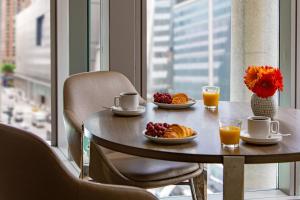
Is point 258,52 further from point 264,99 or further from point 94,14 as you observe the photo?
point 264,99

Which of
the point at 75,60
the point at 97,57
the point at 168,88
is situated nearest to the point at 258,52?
the point at 168,88

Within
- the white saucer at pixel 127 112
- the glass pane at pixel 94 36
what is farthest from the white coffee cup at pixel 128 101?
the glass pane at pixel 94 36

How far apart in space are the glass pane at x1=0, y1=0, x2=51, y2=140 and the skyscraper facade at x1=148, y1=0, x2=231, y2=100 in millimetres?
1041

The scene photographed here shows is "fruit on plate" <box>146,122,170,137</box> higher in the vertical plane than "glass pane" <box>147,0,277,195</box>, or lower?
lower

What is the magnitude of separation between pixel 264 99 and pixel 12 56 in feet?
7.49

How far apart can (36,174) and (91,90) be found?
1475 mm

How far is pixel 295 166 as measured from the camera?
2.96m

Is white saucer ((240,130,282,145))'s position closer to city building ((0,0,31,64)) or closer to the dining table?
the dining table

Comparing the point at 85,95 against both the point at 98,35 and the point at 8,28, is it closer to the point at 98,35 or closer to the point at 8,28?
the point at 98,35

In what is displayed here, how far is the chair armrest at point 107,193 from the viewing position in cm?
94

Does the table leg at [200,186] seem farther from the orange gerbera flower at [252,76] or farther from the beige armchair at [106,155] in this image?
the orange gerbera flower at [252,76]

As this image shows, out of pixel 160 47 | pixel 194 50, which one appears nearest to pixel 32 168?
pixel 160 47

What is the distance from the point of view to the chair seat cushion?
1.93 metres

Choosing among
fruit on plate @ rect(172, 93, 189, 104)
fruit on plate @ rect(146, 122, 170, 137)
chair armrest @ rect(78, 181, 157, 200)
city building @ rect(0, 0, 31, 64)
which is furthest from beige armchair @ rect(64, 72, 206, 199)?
city building @ rect(0, 0, 31, 64)
